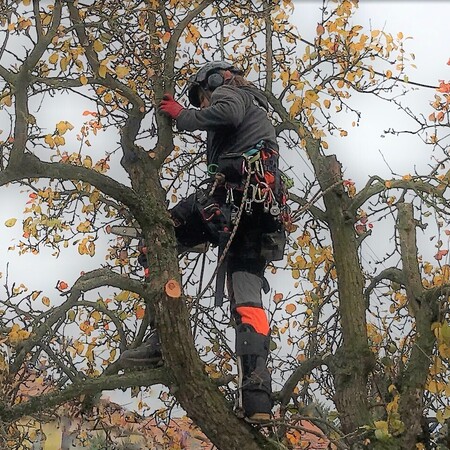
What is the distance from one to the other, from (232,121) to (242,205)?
0.47 m

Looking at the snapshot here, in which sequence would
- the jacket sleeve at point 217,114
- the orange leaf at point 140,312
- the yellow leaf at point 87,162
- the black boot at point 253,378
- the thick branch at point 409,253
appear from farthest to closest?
the yellow leaf at point 87,162 < the orange leaf at point 140,312 < the thick branch at point 409,253 < the jacket sleeve at point 217,114 < the black boot at point 253,378

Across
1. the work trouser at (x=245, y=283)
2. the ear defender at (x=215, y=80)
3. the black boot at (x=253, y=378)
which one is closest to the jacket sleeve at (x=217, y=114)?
the ear defender at (x=215, y=80)

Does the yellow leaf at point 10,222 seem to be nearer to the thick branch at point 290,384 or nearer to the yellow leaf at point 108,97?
the yellow leaf at point 108,97

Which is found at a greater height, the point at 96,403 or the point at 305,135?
the point at 305,135

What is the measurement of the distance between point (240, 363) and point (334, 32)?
3035 mm

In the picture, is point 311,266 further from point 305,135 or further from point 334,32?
point 334,32

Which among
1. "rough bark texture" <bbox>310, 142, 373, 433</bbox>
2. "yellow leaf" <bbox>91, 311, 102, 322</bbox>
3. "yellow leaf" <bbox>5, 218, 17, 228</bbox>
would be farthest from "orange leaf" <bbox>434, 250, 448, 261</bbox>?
"yellow leaf" <bbox>5, 218, 17, 228</bbox>

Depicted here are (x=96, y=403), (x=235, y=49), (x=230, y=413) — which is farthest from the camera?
(x=235, y=49)

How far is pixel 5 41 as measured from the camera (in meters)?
3.12

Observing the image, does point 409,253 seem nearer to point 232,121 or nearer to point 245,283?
point 245,283

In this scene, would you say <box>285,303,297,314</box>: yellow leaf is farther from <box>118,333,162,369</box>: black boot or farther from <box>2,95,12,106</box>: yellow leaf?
<box>2,95,12,106</box>: yellow leaf

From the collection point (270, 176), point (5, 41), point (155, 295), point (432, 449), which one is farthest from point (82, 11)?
point (432, 449)

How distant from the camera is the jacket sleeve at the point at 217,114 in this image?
3502 mm

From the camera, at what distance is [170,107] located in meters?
3.77
